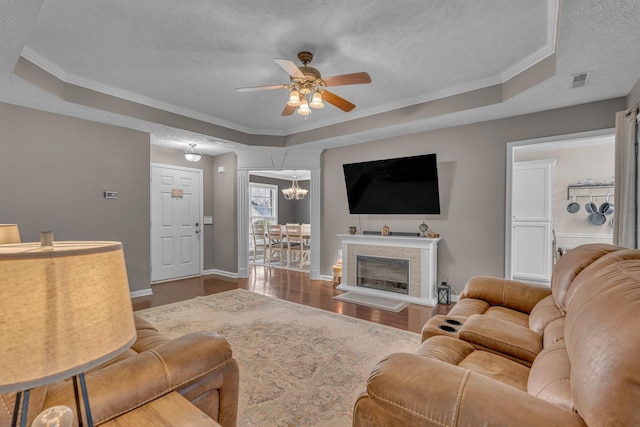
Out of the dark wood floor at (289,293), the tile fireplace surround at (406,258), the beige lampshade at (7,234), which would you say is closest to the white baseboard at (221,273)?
the dark wood floor at (289,293)

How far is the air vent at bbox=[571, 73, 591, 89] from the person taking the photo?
2.70 metres

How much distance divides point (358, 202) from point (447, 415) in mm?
4200

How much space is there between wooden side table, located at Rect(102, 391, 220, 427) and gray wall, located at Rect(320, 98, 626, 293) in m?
3.94

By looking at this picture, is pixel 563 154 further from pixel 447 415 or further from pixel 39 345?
pixel 39 345

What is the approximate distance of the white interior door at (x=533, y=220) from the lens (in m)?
5.21

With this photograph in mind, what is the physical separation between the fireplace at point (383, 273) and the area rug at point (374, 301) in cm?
22

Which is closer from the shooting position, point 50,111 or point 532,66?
point 532,66

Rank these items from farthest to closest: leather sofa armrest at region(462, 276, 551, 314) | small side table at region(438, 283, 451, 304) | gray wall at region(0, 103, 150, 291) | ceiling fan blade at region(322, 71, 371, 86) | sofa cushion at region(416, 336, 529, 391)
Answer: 1. small side table at region(438, 283, 451, 304)
2. gray wall at region(0, 103, 150, 291)
3. ceiling fan blade at region(322, 71, 371, 86)
4. leather sofa armrest at region(462, 276, 551, 314)
5. sofa cushion at region(416, 336, 529, 391)

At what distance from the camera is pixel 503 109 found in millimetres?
3557

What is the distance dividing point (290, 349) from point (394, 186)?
9.49 feet

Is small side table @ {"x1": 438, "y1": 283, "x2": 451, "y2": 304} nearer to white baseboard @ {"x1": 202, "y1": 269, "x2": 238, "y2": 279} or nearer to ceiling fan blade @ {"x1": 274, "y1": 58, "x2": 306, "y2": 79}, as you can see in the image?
ceiling fan blade @ {"x1": 274, "y1": 58, "x2": 306, "y2": 79}

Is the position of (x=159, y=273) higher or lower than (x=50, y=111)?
lower

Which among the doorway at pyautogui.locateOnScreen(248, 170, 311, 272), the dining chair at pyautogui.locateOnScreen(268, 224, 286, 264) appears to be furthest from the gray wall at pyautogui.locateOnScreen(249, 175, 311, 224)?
the dining chair at pyautogui.locateOnScreen(268, 224, 286, 264)

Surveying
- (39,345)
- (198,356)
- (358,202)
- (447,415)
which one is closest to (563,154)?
(358,202)
